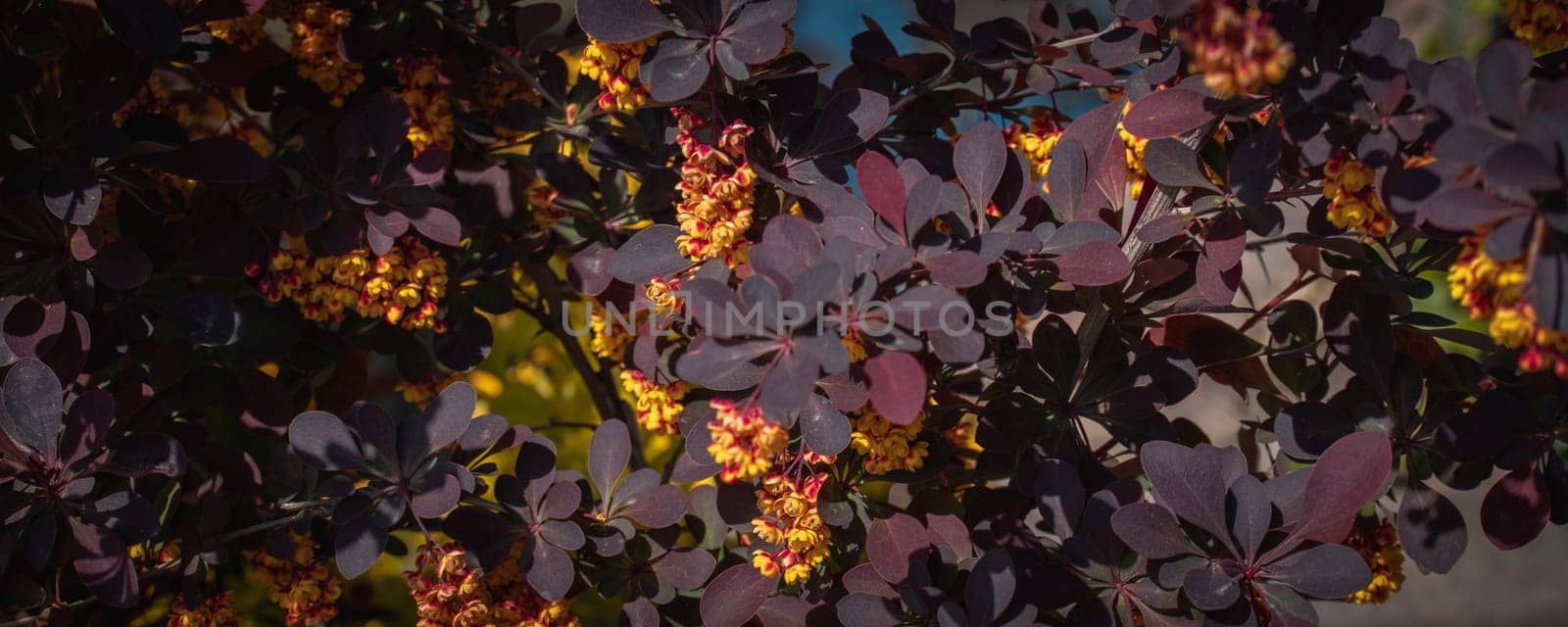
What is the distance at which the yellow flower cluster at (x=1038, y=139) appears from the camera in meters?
1.17

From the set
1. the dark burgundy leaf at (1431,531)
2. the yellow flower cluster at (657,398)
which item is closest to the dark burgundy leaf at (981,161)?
the yellow flower cluster at (657,398)

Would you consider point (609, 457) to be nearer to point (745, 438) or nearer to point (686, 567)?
point (686, 567)

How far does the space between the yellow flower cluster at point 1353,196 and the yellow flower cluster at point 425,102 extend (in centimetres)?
98

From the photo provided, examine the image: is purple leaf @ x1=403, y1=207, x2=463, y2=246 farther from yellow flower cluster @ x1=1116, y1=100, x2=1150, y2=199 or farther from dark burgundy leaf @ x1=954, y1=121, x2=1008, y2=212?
yellow flower cluster @ x1=1116, y1=100, x2=1150, y2=199

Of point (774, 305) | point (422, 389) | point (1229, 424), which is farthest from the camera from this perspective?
point (1229, 424)

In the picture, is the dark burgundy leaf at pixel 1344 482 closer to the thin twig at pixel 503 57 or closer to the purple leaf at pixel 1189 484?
the purple leaf at pixel 1189 484

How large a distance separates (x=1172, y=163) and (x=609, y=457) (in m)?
0.67

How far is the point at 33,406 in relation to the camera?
961 millimetres

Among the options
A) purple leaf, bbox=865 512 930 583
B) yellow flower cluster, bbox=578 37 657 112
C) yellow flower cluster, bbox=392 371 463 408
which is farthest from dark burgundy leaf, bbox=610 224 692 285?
yellow flower cluster, bbox=392 371 463 408

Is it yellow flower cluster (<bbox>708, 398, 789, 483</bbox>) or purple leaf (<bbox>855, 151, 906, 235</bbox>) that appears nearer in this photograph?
yellow flower cluster (<bbox>708, 398, 789, 483</bbox>)

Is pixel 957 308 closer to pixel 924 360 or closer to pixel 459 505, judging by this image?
pixel 924 360

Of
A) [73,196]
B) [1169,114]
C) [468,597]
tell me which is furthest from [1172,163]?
[73,196]

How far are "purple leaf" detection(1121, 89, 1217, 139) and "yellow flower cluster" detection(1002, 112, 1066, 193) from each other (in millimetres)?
246

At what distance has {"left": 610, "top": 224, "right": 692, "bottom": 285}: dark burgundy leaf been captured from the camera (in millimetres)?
1013
